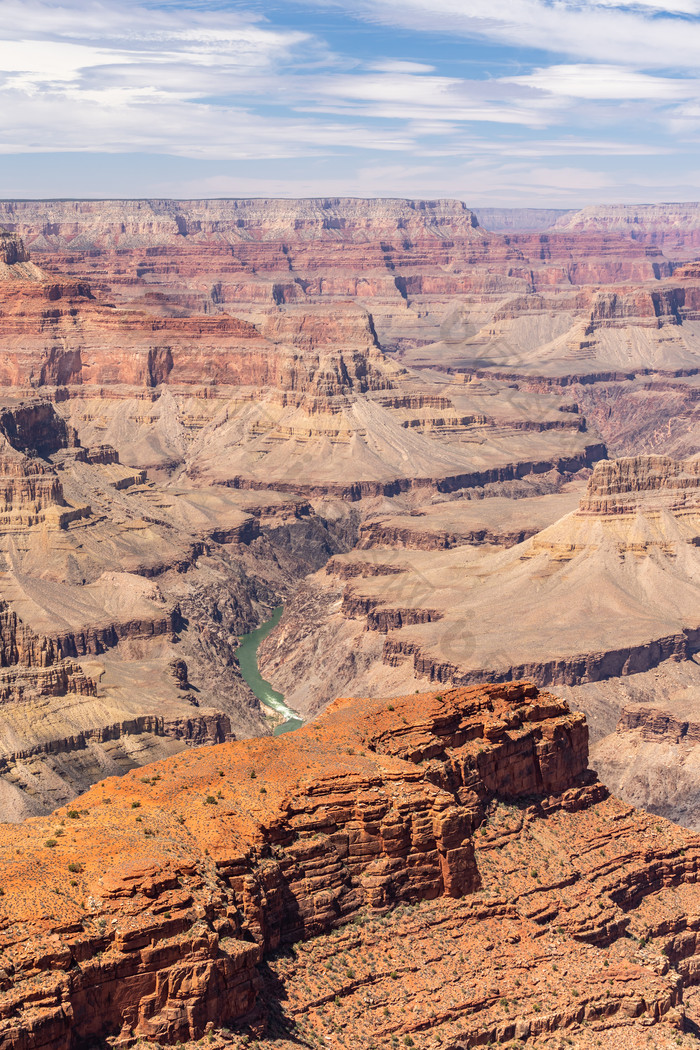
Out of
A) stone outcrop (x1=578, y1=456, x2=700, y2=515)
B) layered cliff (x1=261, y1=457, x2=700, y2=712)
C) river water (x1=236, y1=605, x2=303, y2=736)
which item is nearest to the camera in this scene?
layered cliff (x1=261, y1=457, x2=700, y2=712)

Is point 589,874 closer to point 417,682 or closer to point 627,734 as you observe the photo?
point 627,734

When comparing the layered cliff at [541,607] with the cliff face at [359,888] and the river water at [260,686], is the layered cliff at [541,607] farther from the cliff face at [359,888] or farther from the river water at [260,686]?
the cliff face at [359,888]

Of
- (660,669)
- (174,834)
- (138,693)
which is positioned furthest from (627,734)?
(174,834)

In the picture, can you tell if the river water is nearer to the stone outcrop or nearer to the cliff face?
the stone outcrop

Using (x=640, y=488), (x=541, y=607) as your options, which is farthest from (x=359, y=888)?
(x=640, y=488)

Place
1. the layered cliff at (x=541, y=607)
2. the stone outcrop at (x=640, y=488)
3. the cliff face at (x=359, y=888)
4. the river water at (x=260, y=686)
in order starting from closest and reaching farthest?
the cliff face at (x=359, y=888) < the layered cliff at (x=541, y=607) < the river water at (x=260, y=686) < the stone outcrop at (x=640, y=488)

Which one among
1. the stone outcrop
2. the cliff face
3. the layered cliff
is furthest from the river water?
the cliff face

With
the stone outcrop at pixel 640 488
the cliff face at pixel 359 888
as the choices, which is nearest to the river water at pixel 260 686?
the stone outcrop at pixel 640 488

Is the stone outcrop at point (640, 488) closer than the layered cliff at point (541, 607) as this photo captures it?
No
